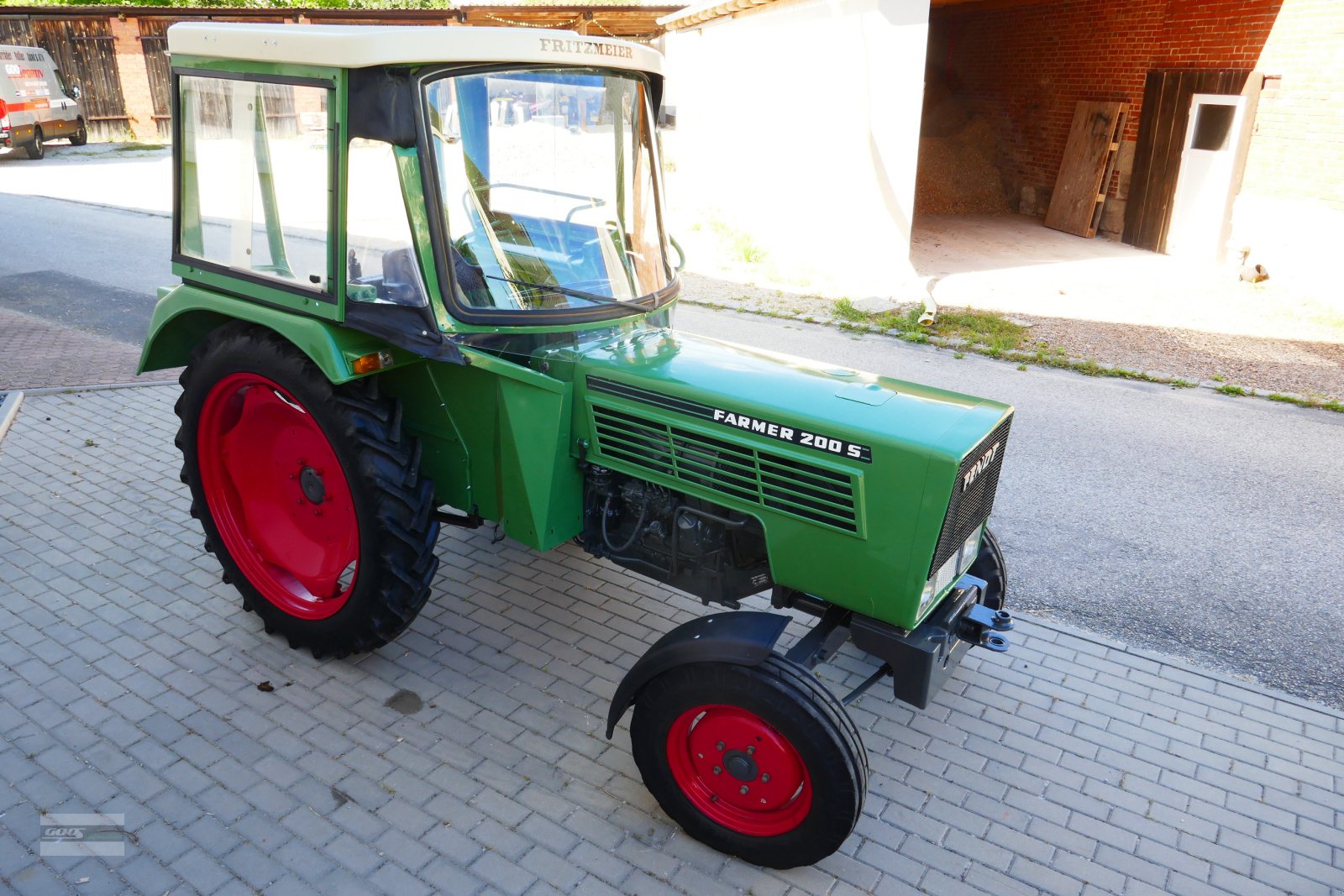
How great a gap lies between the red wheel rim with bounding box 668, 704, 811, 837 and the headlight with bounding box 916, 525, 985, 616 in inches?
24.7

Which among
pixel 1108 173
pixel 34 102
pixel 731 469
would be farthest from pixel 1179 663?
pixel 34 102

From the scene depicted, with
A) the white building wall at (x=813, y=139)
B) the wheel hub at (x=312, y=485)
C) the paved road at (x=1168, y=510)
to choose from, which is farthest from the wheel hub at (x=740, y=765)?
the white building wall at (x=813, y=139)

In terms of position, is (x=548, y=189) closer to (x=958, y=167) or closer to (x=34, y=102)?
(x=958, y=167)

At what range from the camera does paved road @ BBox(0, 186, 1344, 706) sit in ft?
14.5

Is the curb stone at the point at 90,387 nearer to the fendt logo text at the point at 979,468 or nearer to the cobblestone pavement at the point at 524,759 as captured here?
the cobblestone pavement at the point at 524,759

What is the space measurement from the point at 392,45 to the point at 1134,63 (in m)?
12.9

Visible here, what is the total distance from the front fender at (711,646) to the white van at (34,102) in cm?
2067

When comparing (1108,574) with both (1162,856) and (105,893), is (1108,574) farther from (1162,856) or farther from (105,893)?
(105,893)

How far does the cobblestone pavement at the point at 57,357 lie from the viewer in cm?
706

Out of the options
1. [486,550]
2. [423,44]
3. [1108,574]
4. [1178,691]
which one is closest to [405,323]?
[423,44]

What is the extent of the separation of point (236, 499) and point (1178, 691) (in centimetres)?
402

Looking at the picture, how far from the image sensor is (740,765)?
9.66 ft

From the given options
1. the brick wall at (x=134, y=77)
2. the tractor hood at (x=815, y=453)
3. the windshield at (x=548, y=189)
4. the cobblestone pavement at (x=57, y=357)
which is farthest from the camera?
the brick wall at (x=134, y=77)

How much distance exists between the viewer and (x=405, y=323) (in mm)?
3213
